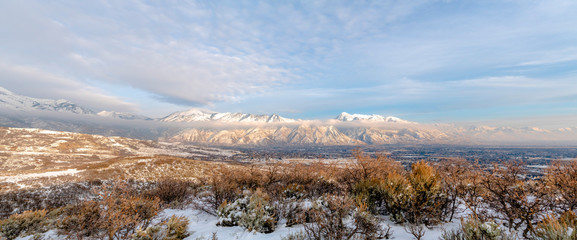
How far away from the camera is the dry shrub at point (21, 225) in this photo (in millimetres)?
7672

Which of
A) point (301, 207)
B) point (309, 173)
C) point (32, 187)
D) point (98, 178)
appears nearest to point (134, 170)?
point (98, 178)

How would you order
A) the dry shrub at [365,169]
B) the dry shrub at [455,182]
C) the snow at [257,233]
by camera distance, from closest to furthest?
the snow at [257,233] → the dry shrub at [455,182] → the dry shrub at [365,169]

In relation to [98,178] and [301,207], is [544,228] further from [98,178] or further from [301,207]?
[98,178]

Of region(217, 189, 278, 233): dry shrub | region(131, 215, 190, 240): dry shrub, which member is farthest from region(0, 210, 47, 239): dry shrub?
region(217, 189, 278, 233): dry shrub

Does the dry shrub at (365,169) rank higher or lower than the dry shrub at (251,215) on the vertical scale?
higher

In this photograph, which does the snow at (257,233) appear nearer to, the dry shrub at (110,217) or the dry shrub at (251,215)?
the dry shrub at (251,215)

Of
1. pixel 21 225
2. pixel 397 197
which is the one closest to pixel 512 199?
pixel 397 197

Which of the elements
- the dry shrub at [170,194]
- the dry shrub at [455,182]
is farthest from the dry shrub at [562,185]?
the dry shrub at [170,194]

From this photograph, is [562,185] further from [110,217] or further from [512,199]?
[110,217]

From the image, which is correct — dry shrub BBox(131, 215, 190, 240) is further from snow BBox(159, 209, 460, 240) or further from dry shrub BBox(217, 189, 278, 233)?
dry shrub BBox(217, 189, 278, 233)

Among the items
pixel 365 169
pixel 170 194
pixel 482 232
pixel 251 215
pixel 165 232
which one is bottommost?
pixel 170 194

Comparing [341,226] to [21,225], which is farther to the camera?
[21,225]

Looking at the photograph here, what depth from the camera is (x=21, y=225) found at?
820 cm

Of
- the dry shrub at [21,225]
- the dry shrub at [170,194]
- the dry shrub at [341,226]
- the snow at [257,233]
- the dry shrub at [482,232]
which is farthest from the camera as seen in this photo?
the dry shrub at [170,194]
